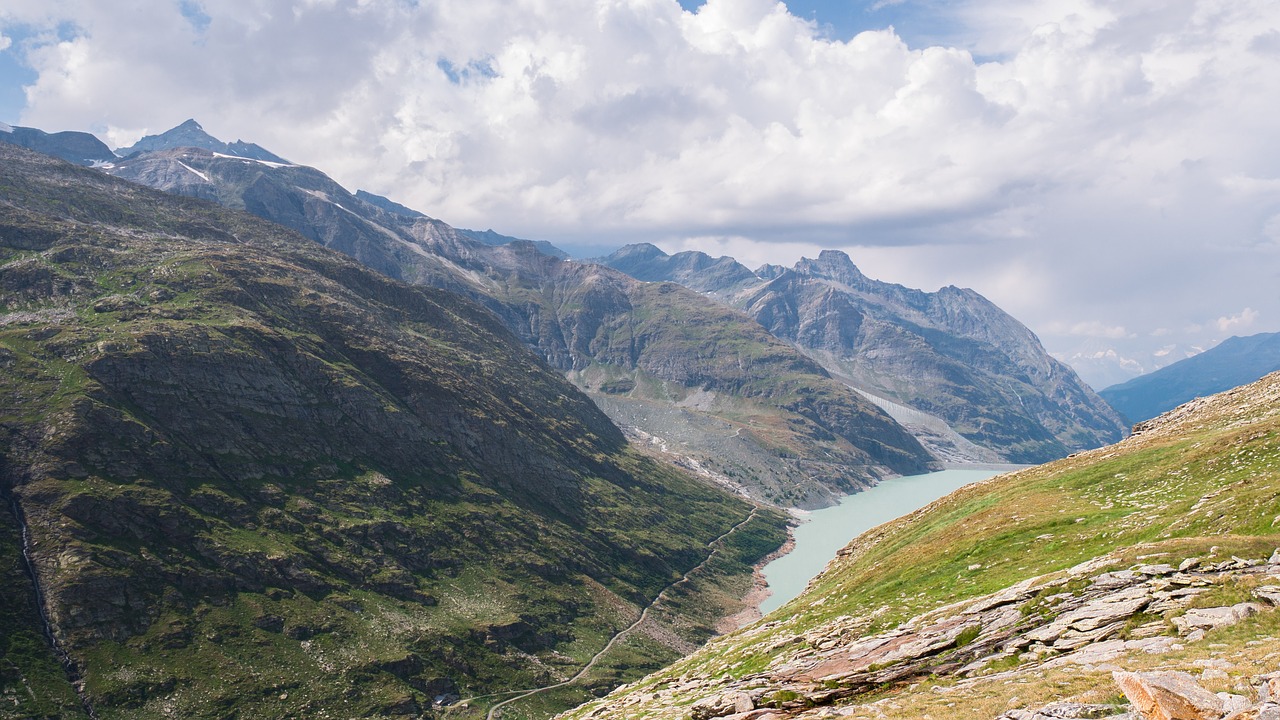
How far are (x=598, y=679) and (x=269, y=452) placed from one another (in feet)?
362

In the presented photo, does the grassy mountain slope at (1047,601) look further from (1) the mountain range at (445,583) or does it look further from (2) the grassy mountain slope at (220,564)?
(2) the grassy mountain slope at (220,564)

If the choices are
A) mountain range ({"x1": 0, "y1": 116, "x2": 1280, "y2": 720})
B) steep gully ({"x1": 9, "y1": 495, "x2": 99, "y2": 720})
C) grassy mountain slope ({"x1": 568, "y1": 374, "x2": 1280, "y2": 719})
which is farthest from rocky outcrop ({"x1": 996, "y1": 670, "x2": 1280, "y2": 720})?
steep gully ({"x1": 9, "y1": 495, "x2": 99, "y2": 720})

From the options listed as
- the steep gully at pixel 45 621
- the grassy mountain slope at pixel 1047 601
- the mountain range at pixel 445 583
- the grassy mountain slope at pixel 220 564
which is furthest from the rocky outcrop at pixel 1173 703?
the steep gully at pixel 45 621

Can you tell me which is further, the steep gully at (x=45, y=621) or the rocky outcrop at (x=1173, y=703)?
the steep gully at (x=45, y=621)

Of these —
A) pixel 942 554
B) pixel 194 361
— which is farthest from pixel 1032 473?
pixel 194 361

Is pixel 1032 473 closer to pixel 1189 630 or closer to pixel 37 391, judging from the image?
pixel 1189 630

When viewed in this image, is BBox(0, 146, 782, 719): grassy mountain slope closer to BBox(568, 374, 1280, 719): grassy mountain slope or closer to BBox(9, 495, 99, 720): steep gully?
BBox(9, 495, 99, 720): steep gully

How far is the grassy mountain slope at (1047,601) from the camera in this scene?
24328mm

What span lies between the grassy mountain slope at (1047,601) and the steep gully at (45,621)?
98000 mm

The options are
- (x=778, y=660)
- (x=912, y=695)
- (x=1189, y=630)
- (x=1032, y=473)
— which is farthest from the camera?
(x=1032, y=473)

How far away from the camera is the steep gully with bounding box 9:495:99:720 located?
103m

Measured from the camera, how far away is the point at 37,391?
155 meters

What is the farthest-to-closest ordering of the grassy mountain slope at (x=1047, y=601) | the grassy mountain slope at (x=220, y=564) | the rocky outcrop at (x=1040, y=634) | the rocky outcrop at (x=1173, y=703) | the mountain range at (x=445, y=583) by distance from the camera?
the grassy mountain slope at (x=220, y=564)
the mountain range at (x=445, y=583)
the rocky outcrop at (x=1040, y=634)
the grassy mountain slope at (x=1047, y=601)
the rocky outcrop at (x=1173, y=703)

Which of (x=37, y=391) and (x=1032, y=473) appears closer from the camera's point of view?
(x=1032, y=473)
